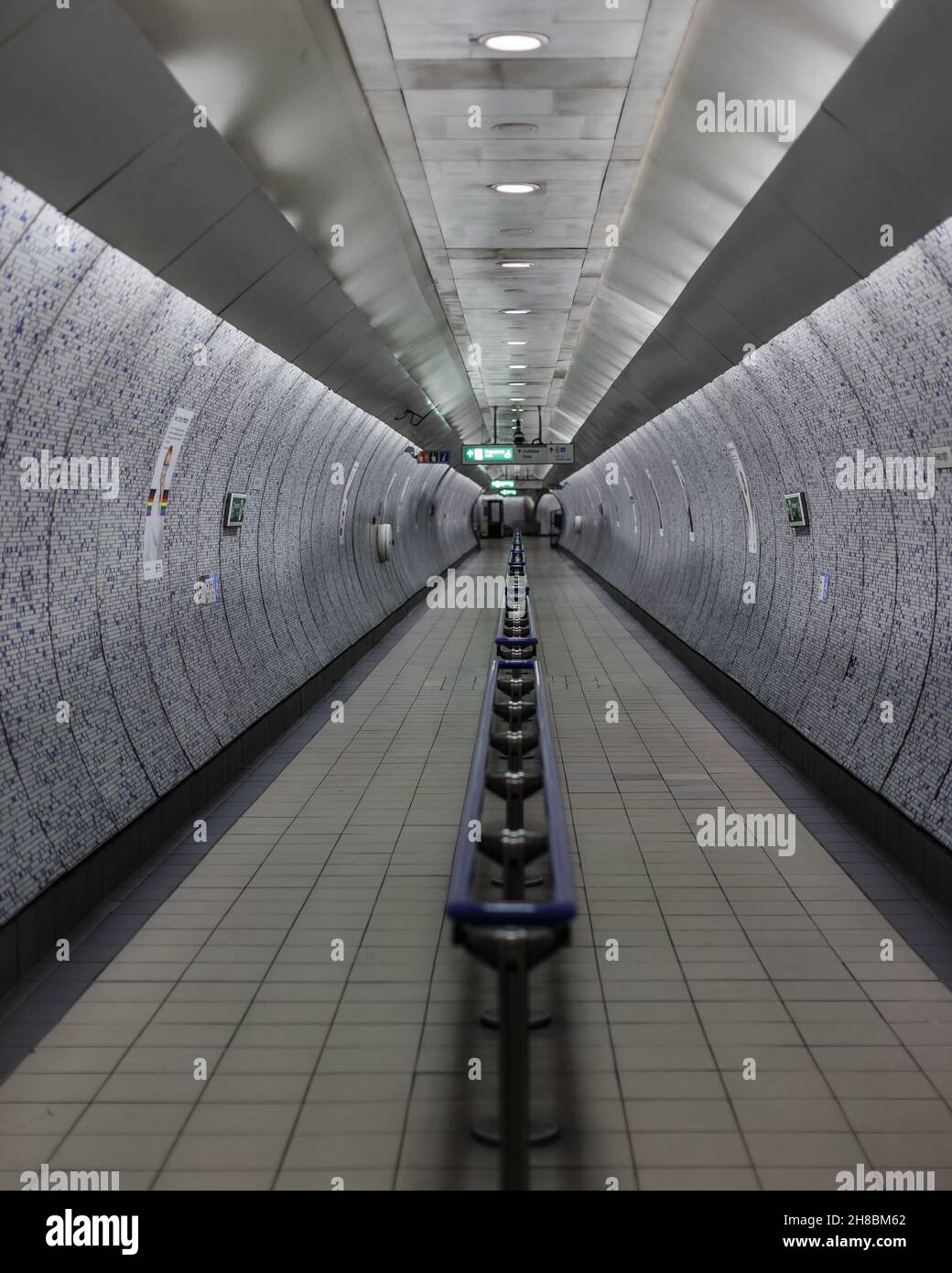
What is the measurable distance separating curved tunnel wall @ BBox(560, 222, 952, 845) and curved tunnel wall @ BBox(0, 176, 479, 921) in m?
3.85

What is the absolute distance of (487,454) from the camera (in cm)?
2159

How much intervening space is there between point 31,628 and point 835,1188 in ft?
13.6

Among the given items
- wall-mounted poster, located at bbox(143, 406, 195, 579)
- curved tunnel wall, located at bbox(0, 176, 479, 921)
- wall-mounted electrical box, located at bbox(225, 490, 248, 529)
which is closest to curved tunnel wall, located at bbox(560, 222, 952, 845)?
curved tunnel wall, located at bbox(0, 176, 479, 921)

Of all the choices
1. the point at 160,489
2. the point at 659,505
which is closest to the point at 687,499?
the point at 659,505

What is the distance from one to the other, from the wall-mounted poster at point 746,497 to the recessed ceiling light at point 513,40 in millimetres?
6327

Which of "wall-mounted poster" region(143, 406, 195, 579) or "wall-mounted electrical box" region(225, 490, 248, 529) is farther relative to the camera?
"wall-mounted electrical box" region(225, 490, 248, 529)

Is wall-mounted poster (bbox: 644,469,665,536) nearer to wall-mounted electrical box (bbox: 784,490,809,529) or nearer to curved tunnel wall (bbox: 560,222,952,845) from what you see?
curved tunnel wall (bbox: 560,222,952,845)

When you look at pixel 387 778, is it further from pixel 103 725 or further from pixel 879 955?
pixel 879 955

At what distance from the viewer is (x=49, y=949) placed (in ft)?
17.9

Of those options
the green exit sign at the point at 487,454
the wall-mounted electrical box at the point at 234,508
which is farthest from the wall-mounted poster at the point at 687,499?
the wall-mounted electrical box at the point at 234,508

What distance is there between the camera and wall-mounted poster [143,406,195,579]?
7.20m

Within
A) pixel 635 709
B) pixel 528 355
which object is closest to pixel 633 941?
pixel 635 709

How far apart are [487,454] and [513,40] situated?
1631 cm

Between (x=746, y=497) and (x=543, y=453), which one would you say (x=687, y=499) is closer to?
(x=746, y=497)
